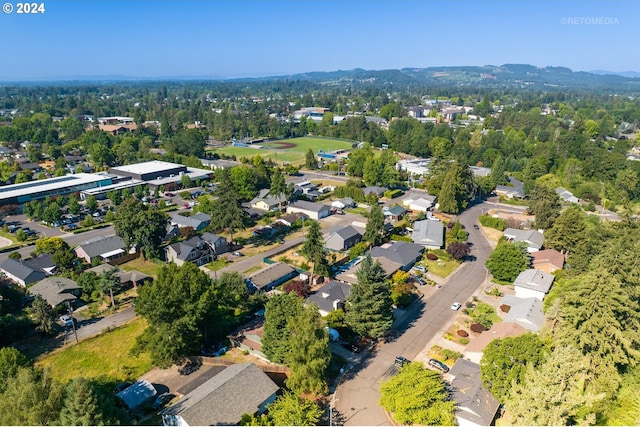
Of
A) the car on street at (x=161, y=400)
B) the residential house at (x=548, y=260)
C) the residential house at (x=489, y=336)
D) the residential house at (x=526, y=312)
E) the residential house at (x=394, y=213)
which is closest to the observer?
the car on street at (x=161, y=400)

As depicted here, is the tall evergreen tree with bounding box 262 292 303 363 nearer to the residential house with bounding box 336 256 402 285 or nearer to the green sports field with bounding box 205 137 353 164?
the residential house with bounding box 336 256 402 285

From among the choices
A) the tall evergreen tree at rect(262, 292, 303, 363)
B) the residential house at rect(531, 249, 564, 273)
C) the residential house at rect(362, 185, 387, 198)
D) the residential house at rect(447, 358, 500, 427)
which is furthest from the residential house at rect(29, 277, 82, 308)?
the residential house at rect(362, 185, 387, 198)

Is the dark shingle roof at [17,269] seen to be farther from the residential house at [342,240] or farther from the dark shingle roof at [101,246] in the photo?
the residential house at [342,240]

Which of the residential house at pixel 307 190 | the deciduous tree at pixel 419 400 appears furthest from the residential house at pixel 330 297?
the residential house at pixel 307 190

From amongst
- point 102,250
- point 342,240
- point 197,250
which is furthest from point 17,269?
point 342,240

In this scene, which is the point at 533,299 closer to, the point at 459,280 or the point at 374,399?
the point at 459,280

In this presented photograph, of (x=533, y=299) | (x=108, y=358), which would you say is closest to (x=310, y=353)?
(x=108, y=358)
